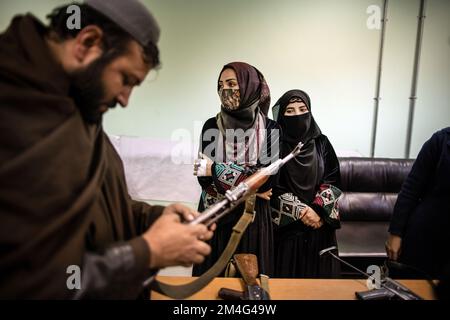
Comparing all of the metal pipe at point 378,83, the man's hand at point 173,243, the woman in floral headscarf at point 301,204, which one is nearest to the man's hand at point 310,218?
the woman in floral headscarf at point 301,204

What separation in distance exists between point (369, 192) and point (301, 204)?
1353 mm

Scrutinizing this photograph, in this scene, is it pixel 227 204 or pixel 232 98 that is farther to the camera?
pixel 232 98

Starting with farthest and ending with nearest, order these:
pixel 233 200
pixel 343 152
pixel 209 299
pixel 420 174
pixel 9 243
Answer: pixel 343 152, pixel 420 174, pixel 209 299, pixel 233 200, pixel 9 243

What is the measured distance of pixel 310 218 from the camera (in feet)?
4.24

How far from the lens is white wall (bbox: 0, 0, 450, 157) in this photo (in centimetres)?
185

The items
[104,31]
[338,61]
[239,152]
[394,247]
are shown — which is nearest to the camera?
[104,31]

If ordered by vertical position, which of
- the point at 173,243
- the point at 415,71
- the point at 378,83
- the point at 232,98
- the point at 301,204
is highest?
the point at 415,71

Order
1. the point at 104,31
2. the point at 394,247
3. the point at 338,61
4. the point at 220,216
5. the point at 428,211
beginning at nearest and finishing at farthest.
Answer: the point at 104,31 < the point at 220,216 < the point at 428,211 < the point at 394,247 < the point at 338,61


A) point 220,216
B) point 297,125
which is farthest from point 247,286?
point 297,125

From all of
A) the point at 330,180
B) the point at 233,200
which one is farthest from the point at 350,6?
the point at 233,200

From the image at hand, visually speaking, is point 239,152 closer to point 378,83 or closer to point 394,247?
point 394,247

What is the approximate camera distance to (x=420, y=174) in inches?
44.1

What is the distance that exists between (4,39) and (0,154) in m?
0.22

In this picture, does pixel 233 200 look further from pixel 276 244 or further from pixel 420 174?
pixel 420 174
